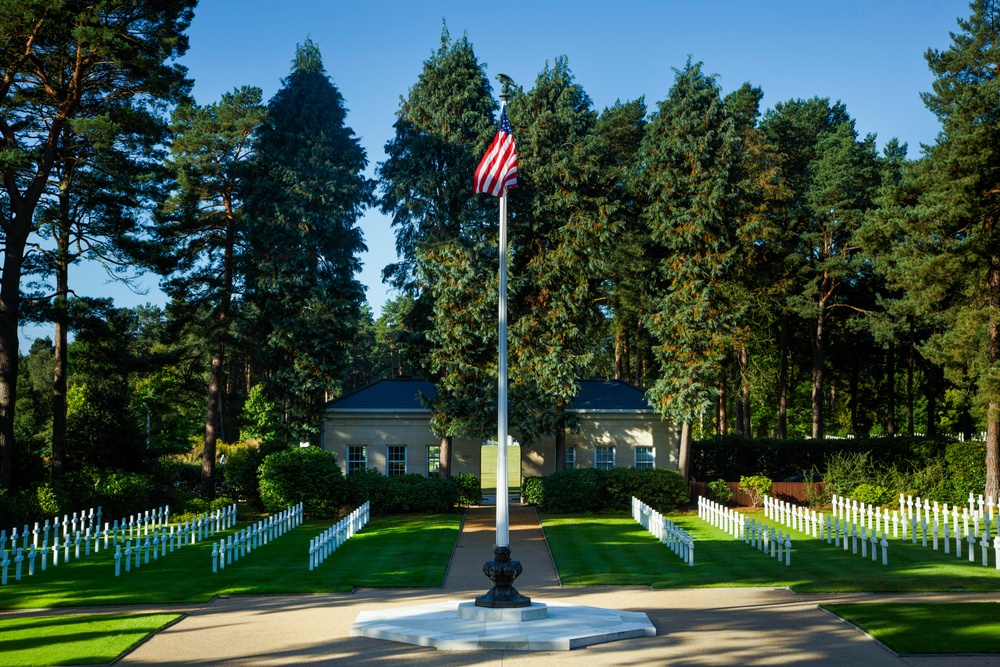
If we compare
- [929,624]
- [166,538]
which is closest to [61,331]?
[166,538]

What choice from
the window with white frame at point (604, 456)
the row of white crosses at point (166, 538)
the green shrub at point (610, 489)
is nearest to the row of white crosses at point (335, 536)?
the row of white crosses at point (166, 538)

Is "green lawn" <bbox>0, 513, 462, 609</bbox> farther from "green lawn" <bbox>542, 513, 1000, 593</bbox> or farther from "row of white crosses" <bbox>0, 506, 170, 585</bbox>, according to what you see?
"green lawn" <bbox>542, 513, 1000, 593</bbox>

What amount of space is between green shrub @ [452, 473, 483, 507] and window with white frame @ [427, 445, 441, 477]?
3.49 m

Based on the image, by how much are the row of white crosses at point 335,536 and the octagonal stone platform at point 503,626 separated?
20.2 ft

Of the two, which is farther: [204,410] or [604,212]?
[204,410]

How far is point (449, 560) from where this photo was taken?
24000 mm

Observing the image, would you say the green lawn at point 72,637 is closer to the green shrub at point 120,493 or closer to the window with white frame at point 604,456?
the green shrub at point 120,493

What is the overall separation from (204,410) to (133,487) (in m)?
→ 40.1

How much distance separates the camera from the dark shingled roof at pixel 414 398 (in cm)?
4097

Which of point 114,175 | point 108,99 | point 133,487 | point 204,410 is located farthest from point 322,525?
point 204,410

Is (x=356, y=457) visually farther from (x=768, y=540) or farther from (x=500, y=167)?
(x=500, y=167)

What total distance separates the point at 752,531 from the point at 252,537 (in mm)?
13847

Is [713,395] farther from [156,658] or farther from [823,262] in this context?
[156,658]

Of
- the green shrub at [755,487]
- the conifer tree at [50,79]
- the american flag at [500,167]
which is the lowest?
the green shrub at [755,487]
